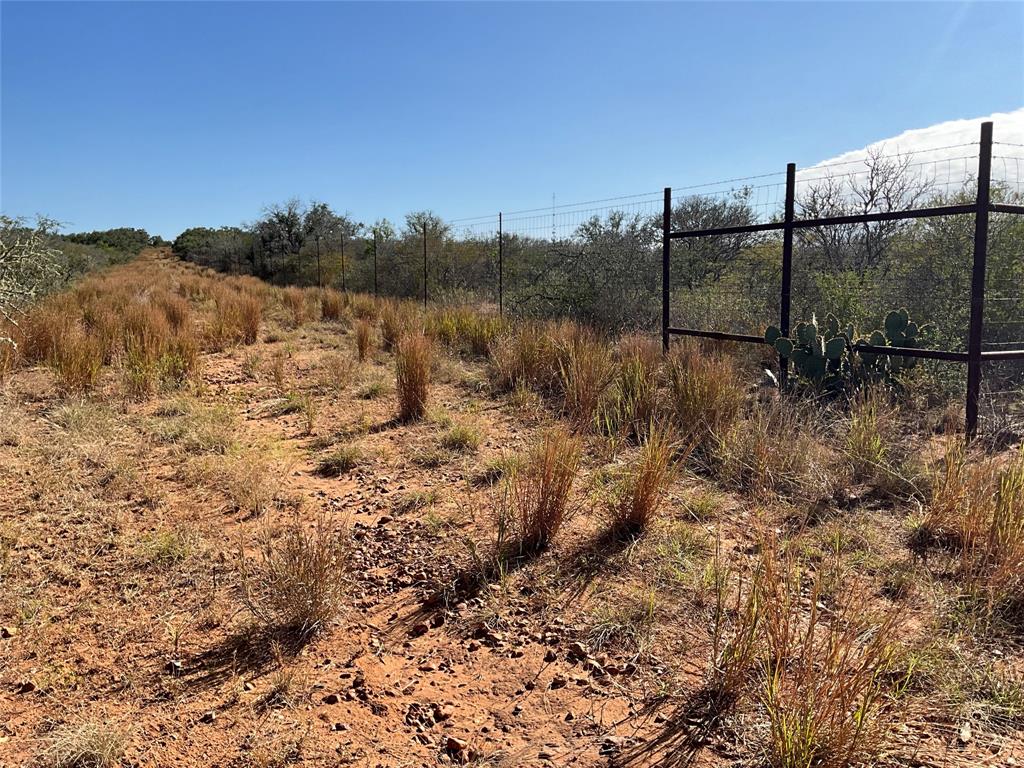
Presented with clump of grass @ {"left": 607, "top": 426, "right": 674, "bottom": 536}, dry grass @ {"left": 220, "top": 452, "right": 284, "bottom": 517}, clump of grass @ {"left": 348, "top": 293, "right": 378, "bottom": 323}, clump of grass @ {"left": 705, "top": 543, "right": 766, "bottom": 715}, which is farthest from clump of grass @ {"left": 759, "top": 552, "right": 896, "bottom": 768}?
clump of grass @ {"left": 348, "top": 293, "right": 378, "bottom": 323}

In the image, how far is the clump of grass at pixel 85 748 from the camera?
193 cm

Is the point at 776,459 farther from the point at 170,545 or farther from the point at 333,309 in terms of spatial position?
the point at 333,309

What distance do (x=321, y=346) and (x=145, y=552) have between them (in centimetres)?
717

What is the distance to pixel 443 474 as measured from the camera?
451cm

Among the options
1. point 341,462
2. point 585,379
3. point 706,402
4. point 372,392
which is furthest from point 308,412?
point 706,402

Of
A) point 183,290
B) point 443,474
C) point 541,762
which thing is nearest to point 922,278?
point 443,474

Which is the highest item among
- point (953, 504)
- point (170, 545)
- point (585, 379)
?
point (585, 379)

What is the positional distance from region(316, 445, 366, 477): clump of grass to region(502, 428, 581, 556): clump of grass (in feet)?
5.39

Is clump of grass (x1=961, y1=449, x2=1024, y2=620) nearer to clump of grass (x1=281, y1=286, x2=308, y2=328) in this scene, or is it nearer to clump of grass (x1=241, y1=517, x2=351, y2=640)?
clump of grass (x1=241, y1=517, x2=351, y2=640)

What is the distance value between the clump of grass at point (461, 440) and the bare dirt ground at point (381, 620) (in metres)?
0.05

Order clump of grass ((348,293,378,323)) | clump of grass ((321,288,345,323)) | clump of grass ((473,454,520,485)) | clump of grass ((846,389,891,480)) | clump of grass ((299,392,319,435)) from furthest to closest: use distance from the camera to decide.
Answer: clump of grass ((321,288,345,323))
clump of grass ((348,293,378,323))
clump of grass ((299,392,319,435))
clump of grass ((473,454,520,485))
clump of grass ((846,389,891,480))

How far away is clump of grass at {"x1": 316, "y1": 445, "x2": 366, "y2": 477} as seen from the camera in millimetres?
4605

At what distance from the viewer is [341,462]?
15.3 feet

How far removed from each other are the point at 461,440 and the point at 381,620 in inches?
92.4
